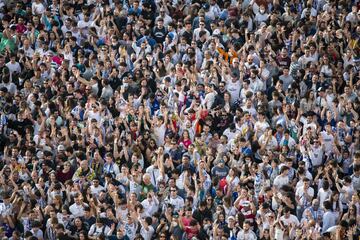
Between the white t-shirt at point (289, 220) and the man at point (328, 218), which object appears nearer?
the white t-shirt at point (289, 220)


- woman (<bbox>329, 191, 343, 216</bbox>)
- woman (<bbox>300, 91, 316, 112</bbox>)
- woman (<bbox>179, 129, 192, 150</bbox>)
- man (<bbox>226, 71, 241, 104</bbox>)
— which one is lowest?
woman (<bbox>329, 191, 343, 216</bbox>)

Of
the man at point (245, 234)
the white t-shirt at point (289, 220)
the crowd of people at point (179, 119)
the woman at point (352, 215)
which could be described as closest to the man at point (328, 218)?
the crowd of people at point (179, 119)

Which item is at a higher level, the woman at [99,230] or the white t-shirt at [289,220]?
A: the white t-shirt at [289,220]

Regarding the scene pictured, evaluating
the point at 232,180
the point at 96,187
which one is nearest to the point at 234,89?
the point at 232,180

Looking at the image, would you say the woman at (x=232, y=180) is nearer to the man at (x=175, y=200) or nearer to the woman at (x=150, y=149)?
the man at (x=175, y=200)

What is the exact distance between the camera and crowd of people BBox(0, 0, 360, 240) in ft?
69.4

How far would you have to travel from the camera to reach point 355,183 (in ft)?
71.3

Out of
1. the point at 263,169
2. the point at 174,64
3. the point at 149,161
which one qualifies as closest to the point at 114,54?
the point at 174,64

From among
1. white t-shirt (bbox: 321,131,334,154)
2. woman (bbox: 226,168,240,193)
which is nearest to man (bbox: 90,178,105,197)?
woman (bbox: 226,168,240,193)

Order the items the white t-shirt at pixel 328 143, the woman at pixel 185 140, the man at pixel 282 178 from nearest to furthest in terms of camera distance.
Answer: the man at pixel 282 178 → the white t-shirt at pixel 328 143 → the woman at pixel 185 140

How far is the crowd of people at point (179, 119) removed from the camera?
21.2 metres

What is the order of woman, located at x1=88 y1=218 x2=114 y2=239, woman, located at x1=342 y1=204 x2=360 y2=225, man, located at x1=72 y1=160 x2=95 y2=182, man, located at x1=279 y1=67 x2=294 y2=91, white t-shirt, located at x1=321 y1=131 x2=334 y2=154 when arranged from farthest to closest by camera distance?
1. man, located at x1=279 y1=67 x2=294 y2=91
2. white t-shirt, located at x1=321 y1=131 x2=334 y2=154
3. man, located at x1=72 y1=160 x2=95 y2=182
4. woman, located at x1=88 y1=218 x2=114 y2=239
5. woman, located at x1=342 y1=204 x2=360 y2=225

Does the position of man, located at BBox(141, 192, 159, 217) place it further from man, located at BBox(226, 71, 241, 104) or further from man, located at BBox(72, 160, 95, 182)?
man, located at BBox(226, 71, 241, 104)

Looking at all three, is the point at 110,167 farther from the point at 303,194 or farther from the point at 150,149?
the point at 303,194
